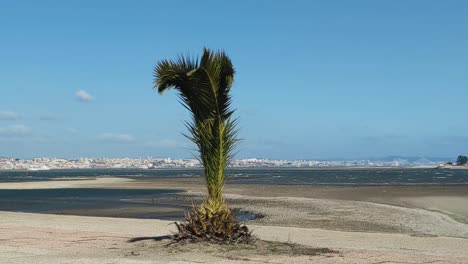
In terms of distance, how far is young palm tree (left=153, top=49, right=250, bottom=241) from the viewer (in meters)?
13.8

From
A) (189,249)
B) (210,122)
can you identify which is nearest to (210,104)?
(210,122)

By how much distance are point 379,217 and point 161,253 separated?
17.9 m

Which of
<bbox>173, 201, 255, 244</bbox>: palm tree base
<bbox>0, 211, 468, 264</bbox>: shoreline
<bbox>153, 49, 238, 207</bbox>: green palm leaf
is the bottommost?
<bbox>0, 211, 468, 264</bbox>: shoreline

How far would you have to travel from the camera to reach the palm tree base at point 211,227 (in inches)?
538

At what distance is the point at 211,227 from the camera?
1369 cm

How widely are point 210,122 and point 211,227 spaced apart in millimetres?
2462

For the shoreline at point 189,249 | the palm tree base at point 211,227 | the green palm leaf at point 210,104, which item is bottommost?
the shoreline at point 189,249

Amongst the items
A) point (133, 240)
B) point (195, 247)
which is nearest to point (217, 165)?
point (195, 247)

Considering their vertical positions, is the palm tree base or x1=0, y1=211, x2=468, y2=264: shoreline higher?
the palm tree base

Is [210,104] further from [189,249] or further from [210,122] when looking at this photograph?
[189,249]

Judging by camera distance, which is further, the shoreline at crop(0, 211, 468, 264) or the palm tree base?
the palm tree base

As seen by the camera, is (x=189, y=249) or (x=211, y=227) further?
(x=211, y=227)

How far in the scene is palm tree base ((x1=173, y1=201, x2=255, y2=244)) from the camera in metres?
13.7

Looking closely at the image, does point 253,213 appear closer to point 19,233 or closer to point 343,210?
point 343,210
